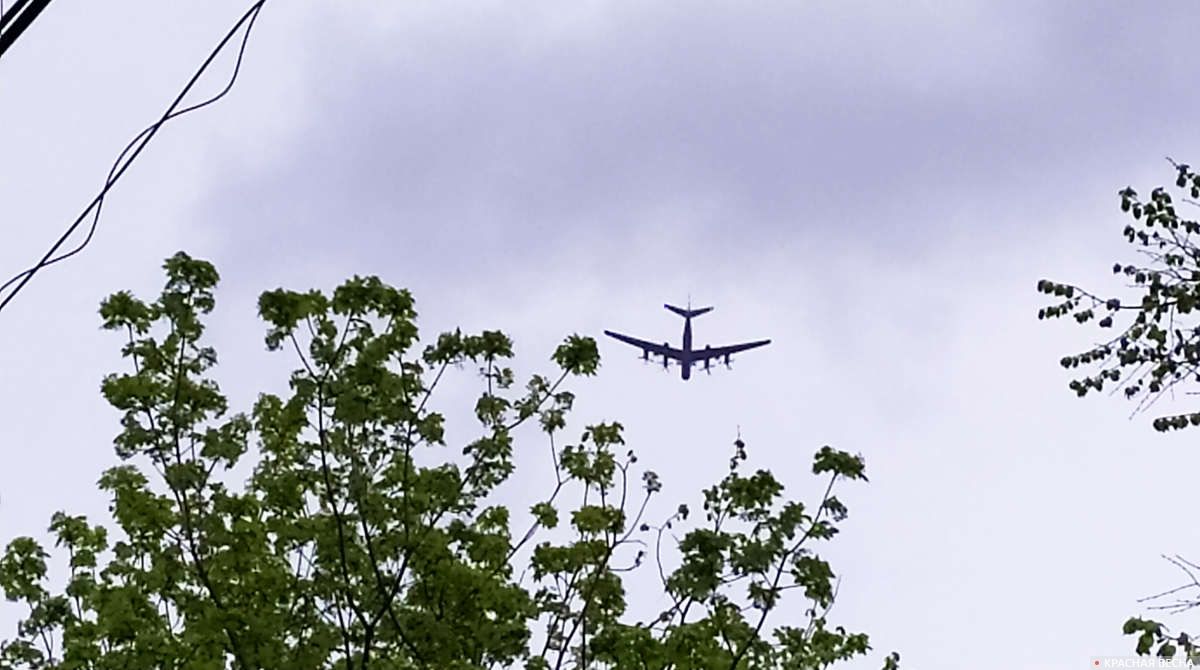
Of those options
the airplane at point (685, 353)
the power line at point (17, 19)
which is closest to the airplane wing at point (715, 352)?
the airplane at point (685, 353)

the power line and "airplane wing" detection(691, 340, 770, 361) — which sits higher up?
"airplane wing" detection(691, 340, 770, 361)

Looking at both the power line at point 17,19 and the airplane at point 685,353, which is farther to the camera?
the airplane at point 685,353

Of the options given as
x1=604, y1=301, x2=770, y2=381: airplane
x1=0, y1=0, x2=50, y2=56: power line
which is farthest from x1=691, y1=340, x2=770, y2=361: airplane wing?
x1=0, y1=0, x2=50, y2=56: power line

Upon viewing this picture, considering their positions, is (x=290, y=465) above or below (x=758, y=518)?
above

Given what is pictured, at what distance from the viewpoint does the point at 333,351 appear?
993cm

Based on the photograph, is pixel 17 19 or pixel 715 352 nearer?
pixel 17 19

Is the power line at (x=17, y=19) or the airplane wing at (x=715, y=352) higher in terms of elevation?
the airplane wing at (x=715, y=352)

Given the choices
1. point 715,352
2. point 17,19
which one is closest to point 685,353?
point 715,352

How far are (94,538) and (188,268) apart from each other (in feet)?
7.02

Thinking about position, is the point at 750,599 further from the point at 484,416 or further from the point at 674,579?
the point at 484,416

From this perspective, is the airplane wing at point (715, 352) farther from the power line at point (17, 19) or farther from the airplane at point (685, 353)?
the power line at point (17, 19)

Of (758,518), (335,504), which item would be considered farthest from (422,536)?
(758,518)

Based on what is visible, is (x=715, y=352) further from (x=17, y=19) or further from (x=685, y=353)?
(x=17, y=19)

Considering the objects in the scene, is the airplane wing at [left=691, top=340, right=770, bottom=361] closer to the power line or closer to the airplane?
the airplane
